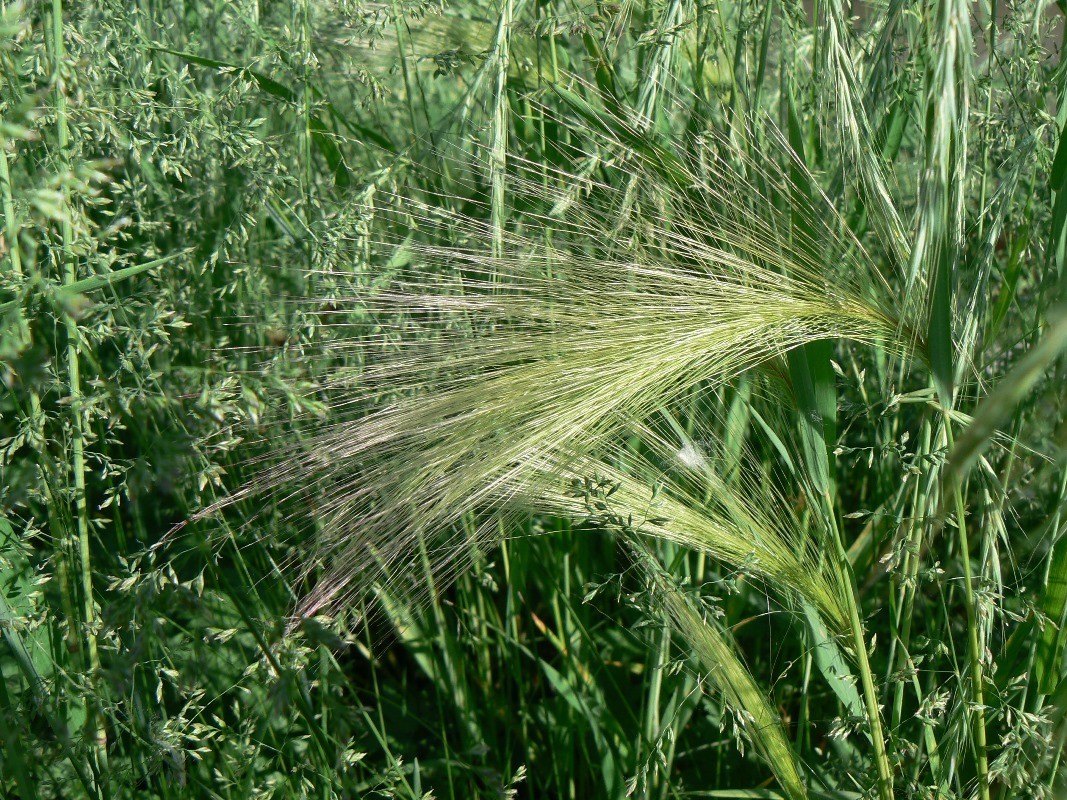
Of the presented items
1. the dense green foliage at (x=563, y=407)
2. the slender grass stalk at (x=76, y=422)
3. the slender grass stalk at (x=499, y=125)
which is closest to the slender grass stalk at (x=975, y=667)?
the dense green foliage at (x=563, y=407)

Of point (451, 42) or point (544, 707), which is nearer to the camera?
point (544, 707)

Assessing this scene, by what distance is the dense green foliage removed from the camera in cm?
92

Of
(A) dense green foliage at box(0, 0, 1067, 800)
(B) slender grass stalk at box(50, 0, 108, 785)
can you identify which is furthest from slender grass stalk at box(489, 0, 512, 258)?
(B) slender grass stalk at box(50, 0, 108, 785)

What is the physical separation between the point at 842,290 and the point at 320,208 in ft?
2.15

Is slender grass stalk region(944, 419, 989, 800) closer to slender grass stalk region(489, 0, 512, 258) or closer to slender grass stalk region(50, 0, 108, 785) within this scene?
slender grass stalk region(489, 0, 512, 258)

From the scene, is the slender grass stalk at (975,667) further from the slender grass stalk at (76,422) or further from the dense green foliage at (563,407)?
the slender grass stalk at (76,422)

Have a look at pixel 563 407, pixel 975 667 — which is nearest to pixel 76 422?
pixel 563 407

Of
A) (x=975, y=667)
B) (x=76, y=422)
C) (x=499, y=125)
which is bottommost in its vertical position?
(x=975, y=667)

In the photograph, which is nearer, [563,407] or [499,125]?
[563,407]

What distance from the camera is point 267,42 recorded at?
1284mm

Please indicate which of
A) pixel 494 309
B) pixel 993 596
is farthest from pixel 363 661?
pixel 993 596

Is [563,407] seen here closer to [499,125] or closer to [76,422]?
[499,125]

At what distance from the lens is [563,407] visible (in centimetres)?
92

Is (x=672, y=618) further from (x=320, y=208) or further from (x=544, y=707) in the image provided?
(x=320, y=208)
